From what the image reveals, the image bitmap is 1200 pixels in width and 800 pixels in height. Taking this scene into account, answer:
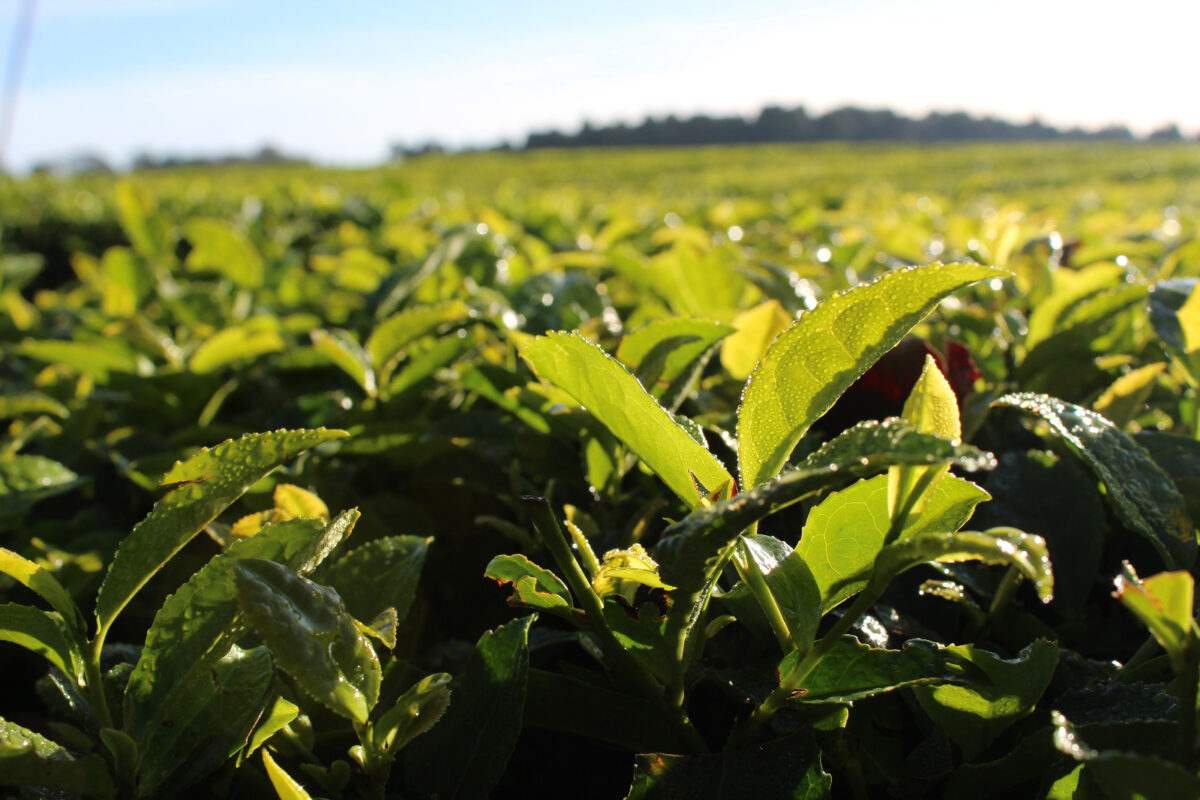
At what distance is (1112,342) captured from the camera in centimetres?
159

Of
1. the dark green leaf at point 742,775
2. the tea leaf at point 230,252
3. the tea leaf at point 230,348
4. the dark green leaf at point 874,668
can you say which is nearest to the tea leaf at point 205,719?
the dark green leaf at point 742,775

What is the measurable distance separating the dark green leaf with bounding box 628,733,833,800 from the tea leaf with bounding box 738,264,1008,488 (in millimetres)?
247

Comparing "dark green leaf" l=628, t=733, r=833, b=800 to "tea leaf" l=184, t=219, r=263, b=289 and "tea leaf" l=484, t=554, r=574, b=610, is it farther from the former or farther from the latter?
"tea leaf" l=184, t=219, r=263, b=289

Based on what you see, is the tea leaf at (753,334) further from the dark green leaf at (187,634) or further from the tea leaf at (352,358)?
the dark green leaf at (187,634)

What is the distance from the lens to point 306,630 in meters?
0.71

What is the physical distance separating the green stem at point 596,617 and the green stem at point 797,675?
0.16 feet

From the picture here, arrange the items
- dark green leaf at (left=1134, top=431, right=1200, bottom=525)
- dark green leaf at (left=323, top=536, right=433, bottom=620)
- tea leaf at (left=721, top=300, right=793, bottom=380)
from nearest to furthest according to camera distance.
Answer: dark green leaf at (left=323, top=536, right=433, bottom=620), dark green leaf at (left=1134, top=431, right=1200, bottom=525), tea leaf at (left=721, top=300, right=793, bottom=380)

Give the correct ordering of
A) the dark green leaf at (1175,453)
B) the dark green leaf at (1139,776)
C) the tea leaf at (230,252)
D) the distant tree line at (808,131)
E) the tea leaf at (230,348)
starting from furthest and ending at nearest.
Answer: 1. the distant tree line at (808,131)
2. the tea leaf at (230,252)
3. the tea leaf at (230,348)
4. the dark green leaf at (1175,453)
5. the dark green leaf at (1139,776)

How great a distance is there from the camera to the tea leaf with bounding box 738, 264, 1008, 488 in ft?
2.41

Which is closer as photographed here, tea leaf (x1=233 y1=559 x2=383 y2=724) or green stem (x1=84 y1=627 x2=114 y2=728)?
tea leaf (x1=233 y1=559 x2=383 y2=724)

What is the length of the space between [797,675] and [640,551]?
0.18 meters

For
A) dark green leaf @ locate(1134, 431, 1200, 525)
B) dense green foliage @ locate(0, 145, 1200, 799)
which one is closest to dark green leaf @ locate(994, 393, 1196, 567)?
dense green foliage @ locate(0, 145, 1200, 799)

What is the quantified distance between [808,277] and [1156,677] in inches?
47.0

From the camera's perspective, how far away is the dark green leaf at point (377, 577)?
3.21 ft
